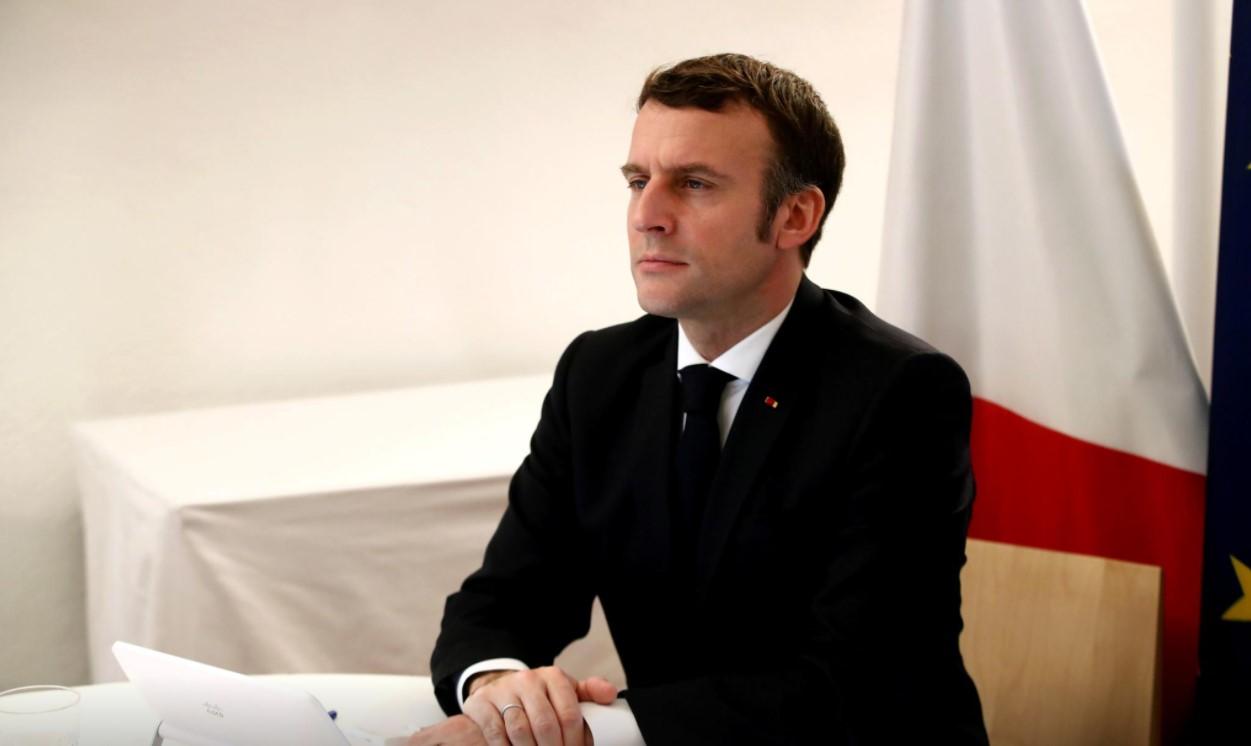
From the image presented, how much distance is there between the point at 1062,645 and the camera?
1918 mm

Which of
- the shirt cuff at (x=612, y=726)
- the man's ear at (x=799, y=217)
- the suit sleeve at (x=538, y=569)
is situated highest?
the man's ear at (x=799, y=217)

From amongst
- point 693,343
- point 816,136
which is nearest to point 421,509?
point 693,343

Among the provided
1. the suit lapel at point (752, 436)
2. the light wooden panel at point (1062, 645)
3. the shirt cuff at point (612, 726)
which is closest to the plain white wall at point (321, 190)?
the light wooden panel at point (1062, 645)

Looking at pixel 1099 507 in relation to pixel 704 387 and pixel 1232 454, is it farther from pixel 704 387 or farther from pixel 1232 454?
pixel 704 387

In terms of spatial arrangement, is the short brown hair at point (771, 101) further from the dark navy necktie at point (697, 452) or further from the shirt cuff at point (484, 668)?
the shirt cuff at point (484, 668)

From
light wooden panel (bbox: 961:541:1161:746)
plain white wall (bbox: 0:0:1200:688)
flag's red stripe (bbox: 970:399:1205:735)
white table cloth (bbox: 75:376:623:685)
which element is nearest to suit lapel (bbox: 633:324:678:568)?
light wooden panel (bbox: 961:541:1161:746)

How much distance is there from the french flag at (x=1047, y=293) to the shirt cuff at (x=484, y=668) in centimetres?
107

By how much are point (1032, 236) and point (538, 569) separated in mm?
1070

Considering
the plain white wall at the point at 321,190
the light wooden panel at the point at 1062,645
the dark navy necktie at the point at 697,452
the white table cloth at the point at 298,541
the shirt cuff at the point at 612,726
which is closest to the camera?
the shirt cuff at the point at 612,726

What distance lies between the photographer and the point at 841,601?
1.35 metres

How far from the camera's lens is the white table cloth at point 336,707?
1.29 m

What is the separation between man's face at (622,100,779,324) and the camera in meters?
1.44

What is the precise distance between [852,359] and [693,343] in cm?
19

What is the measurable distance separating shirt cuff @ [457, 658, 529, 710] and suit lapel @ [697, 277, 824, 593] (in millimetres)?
230
